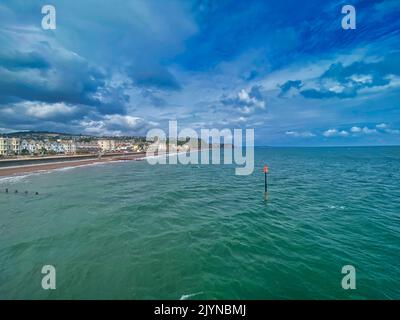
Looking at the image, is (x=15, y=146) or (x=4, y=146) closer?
(x=4, y=146)

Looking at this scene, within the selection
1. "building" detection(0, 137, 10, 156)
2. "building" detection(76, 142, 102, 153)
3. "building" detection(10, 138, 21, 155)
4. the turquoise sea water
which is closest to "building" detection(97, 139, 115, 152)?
"building" detection(76, 142, 102, 153)

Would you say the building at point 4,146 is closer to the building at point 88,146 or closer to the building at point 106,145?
the building at point 88,146

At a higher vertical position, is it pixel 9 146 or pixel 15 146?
pixel 15 146

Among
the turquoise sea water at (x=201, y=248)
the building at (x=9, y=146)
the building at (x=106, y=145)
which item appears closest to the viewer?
the turquoise sea water at (x=201, y=248)

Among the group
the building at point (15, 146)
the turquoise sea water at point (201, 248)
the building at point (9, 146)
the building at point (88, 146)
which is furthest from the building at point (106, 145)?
the turquoise sea water at point (201, 248)

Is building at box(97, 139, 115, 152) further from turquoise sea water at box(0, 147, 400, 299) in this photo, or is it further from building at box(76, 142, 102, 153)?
turquoise sea water at box(0, 147, 400, 299)

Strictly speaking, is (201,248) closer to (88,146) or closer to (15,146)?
(15,146)

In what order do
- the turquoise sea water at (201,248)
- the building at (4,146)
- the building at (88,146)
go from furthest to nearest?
the building at (88,146)
the building at (4,146)
the turquoise sea water at (201,248)

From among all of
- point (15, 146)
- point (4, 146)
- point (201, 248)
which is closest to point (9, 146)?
point (15, 146)

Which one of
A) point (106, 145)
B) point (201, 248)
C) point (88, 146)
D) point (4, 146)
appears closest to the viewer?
point (201, 248)

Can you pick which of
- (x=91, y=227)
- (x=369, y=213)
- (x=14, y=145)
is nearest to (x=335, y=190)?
(x=369, y=213)

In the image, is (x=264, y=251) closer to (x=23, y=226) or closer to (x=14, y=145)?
(x=23, y=226)

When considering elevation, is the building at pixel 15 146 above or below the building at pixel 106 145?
below
